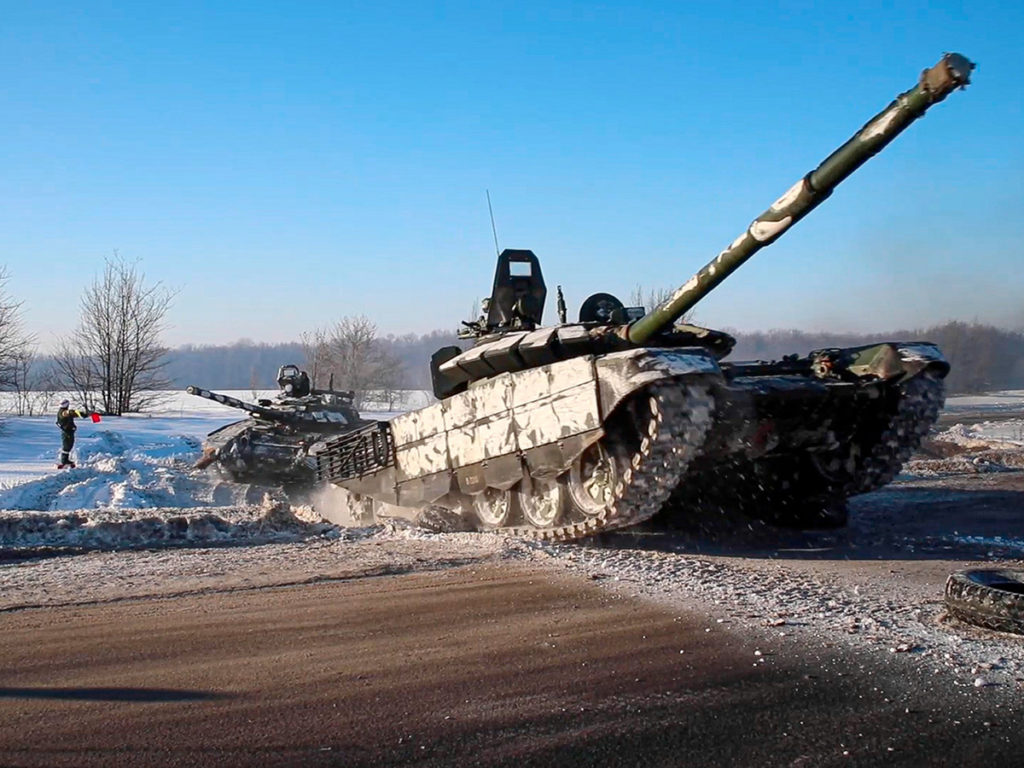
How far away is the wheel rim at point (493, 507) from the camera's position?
446 inches

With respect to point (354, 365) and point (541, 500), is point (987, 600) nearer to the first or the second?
point (541, 500)

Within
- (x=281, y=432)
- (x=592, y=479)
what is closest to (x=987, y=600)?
(x=592, y=479)

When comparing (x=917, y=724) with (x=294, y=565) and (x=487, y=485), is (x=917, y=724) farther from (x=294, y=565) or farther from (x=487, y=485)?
(x=487, y=485)

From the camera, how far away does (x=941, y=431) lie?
25812 millimetres

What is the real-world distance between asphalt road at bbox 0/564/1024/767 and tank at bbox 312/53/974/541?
8.81 feet

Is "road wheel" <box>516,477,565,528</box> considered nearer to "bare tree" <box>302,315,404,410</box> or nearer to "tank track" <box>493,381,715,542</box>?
"tank track" <box>493,381,715,542</box>

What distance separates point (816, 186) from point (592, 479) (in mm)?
3580

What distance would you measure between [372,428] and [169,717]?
9.32m

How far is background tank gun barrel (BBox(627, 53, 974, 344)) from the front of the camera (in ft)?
21.5

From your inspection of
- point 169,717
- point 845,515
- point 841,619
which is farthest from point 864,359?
point 169,717

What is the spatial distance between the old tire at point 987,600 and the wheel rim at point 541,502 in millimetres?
4833

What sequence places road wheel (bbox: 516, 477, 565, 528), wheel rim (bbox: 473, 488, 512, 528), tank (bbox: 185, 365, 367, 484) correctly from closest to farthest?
road wheel (bbox: 516, 477, 565, 528) → wheel rim (bbox: 473, 488, 512, 528) → tank (bbox: 185, 365, 367, 484)

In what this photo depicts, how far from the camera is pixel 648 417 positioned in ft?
29.7

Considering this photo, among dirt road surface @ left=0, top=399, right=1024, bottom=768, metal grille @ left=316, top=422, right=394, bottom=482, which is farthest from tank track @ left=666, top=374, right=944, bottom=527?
metal grille @ left=316, top=422, right=394, bottom=482
